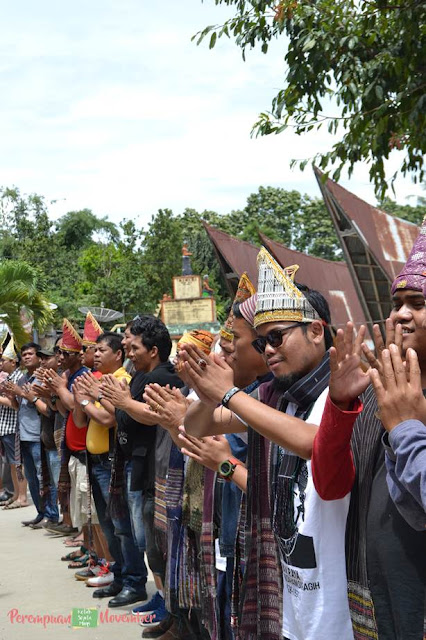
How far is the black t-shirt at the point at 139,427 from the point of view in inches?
234

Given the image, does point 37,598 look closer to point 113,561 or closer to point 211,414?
point 113,561

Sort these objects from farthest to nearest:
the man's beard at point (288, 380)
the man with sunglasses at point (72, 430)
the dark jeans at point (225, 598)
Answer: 1. the man with sunglasses at point (72, 430)
2. the dark jeans at point (225, 598)
3. the man's beard at point (288, 380)

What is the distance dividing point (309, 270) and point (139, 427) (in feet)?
52.9

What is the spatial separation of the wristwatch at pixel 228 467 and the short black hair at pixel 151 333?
7.35 feet

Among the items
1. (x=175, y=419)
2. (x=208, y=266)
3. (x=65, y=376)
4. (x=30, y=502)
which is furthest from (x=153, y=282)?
(x=175, y=419)

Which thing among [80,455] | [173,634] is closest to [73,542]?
[80,455]

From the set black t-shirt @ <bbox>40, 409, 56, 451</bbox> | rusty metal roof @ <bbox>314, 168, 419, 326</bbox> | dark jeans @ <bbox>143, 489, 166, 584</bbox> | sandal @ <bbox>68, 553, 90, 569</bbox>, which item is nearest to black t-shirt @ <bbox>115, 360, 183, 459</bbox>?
dark jeans @ <bbox>143, 489, 166, 584</bbox>

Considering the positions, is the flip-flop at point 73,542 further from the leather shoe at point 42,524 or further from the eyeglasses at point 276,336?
the eyeglasses at point 276,336

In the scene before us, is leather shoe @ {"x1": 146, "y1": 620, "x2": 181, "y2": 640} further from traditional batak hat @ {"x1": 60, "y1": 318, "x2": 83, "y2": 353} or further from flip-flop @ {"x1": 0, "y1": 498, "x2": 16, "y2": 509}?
flip-flop @ {"x1": 0, "y1": 498, "x2": 16, "y2": 509}

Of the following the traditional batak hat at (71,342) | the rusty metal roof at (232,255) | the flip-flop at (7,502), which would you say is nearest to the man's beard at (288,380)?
the traditional batak hat at (71,342)

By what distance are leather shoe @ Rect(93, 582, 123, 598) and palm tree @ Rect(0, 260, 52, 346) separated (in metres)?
10.7

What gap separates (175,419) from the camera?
15.1 feet

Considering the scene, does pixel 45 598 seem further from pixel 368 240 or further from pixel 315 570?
pixel 368 240

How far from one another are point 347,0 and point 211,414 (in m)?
4.49
